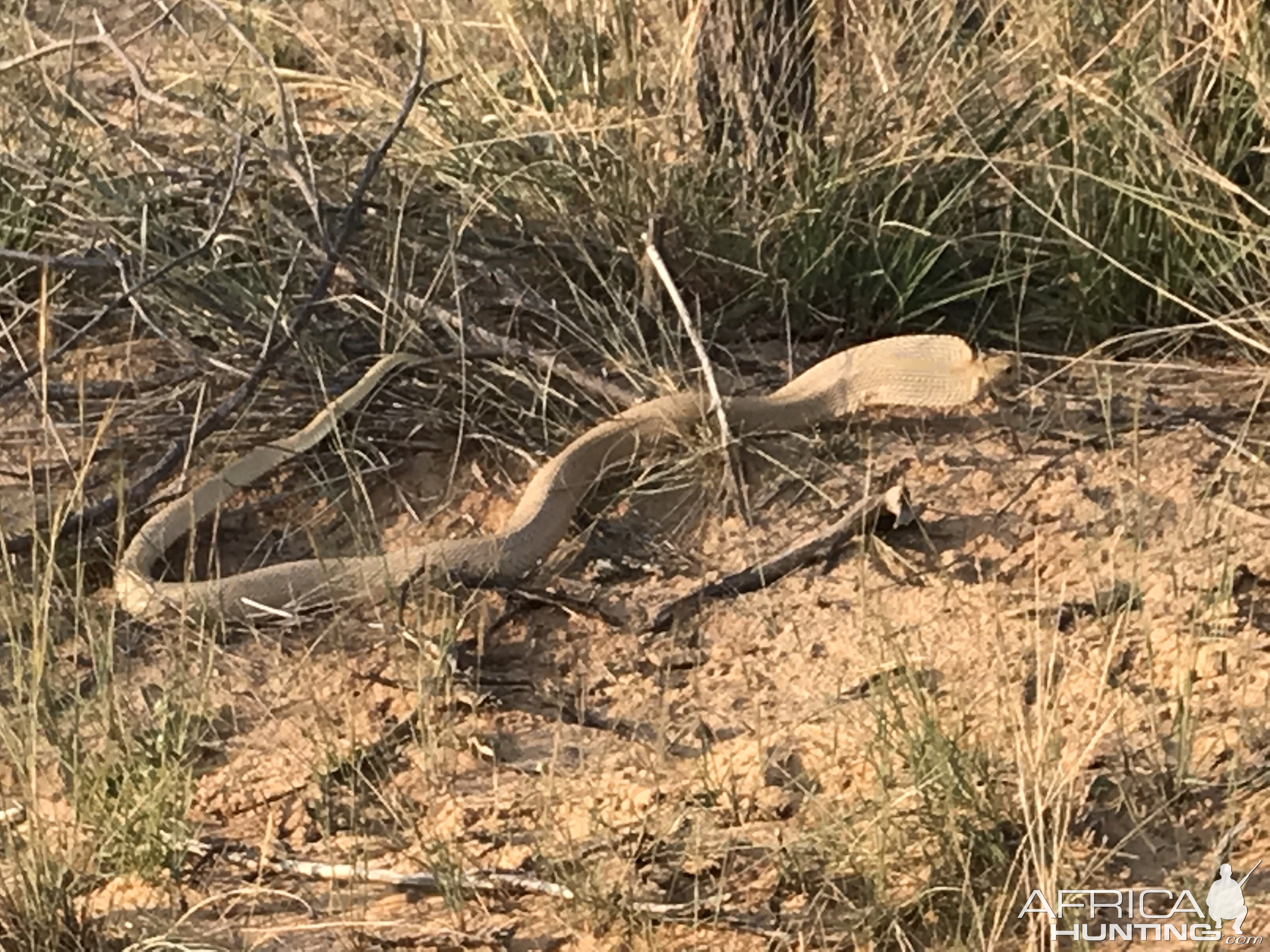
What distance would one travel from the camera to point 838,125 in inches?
145

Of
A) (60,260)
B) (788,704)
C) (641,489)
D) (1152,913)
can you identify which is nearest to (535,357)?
(641,489)

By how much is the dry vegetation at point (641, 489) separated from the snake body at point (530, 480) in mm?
61

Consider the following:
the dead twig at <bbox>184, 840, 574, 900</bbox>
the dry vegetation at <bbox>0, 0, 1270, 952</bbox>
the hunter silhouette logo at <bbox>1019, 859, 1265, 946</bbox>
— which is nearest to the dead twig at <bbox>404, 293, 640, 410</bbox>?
the dry vegetation at <bbox>0, 0, 1270, 952</bbox>

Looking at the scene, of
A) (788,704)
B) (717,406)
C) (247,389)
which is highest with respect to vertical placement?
(247,389)

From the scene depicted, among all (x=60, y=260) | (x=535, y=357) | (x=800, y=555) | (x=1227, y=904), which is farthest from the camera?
(x=535, y=357)

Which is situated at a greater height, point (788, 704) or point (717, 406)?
point (717, 406)

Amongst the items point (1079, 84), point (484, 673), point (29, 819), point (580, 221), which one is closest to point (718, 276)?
point (580, 221)

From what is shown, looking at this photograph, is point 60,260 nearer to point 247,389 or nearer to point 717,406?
point 247,389

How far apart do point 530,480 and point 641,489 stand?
0.22 metres

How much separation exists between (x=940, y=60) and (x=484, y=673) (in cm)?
189

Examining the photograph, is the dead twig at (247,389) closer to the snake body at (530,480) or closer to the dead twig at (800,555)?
the snake body at (530,480)

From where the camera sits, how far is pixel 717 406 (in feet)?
10.1

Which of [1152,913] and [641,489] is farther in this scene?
[641,489]

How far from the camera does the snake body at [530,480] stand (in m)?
2.86
